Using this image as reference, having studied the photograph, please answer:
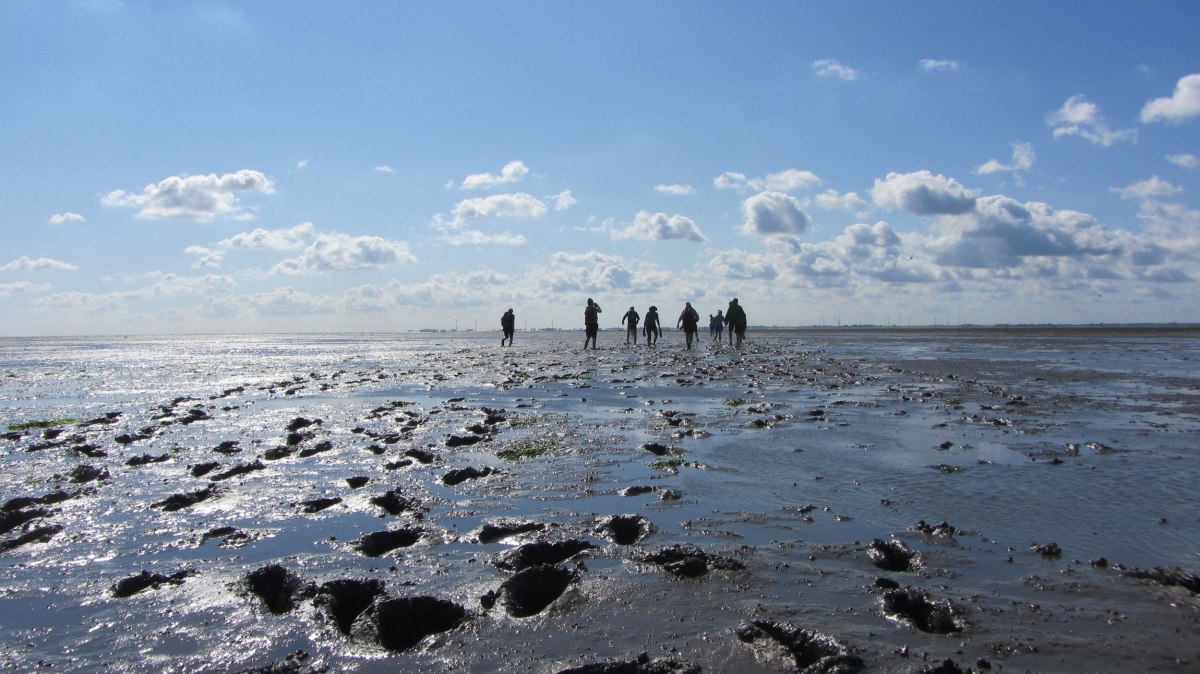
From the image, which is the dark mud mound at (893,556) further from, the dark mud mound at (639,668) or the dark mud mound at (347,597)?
the dark mud mound at (347,597)

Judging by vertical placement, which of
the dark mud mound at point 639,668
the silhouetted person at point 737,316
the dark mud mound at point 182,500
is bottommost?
the dark mud mound at point 182,500

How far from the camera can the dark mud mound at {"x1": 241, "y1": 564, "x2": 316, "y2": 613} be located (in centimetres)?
468

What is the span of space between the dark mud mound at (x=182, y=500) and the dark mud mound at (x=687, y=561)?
4834 mm

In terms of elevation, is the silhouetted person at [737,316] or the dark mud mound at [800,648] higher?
the silhouetted person at [737,316]

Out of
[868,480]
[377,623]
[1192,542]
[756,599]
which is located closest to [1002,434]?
[868,480]

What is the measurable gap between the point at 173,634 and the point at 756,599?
351cm

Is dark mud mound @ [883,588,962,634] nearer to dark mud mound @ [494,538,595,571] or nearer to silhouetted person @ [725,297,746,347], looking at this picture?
dark mud mound @ [494,538,595,571]

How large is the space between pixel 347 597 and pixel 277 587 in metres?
0.60

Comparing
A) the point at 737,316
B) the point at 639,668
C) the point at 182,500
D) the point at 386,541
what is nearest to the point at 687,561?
the point at 639,668

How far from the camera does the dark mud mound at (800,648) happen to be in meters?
3.56

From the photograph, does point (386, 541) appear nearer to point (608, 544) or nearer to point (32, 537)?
point (608, 544)

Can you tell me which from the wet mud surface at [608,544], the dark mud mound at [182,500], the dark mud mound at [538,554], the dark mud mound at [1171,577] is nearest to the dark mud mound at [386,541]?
the wet mud surface at [608,544]

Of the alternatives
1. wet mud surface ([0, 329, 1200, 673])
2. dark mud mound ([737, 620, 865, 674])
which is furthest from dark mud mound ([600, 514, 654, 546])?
dark mud mound ([737, 620, 865, 674])

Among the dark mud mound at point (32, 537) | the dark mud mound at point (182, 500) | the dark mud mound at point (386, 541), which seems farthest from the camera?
the dark mud mound at point (182, 500)
